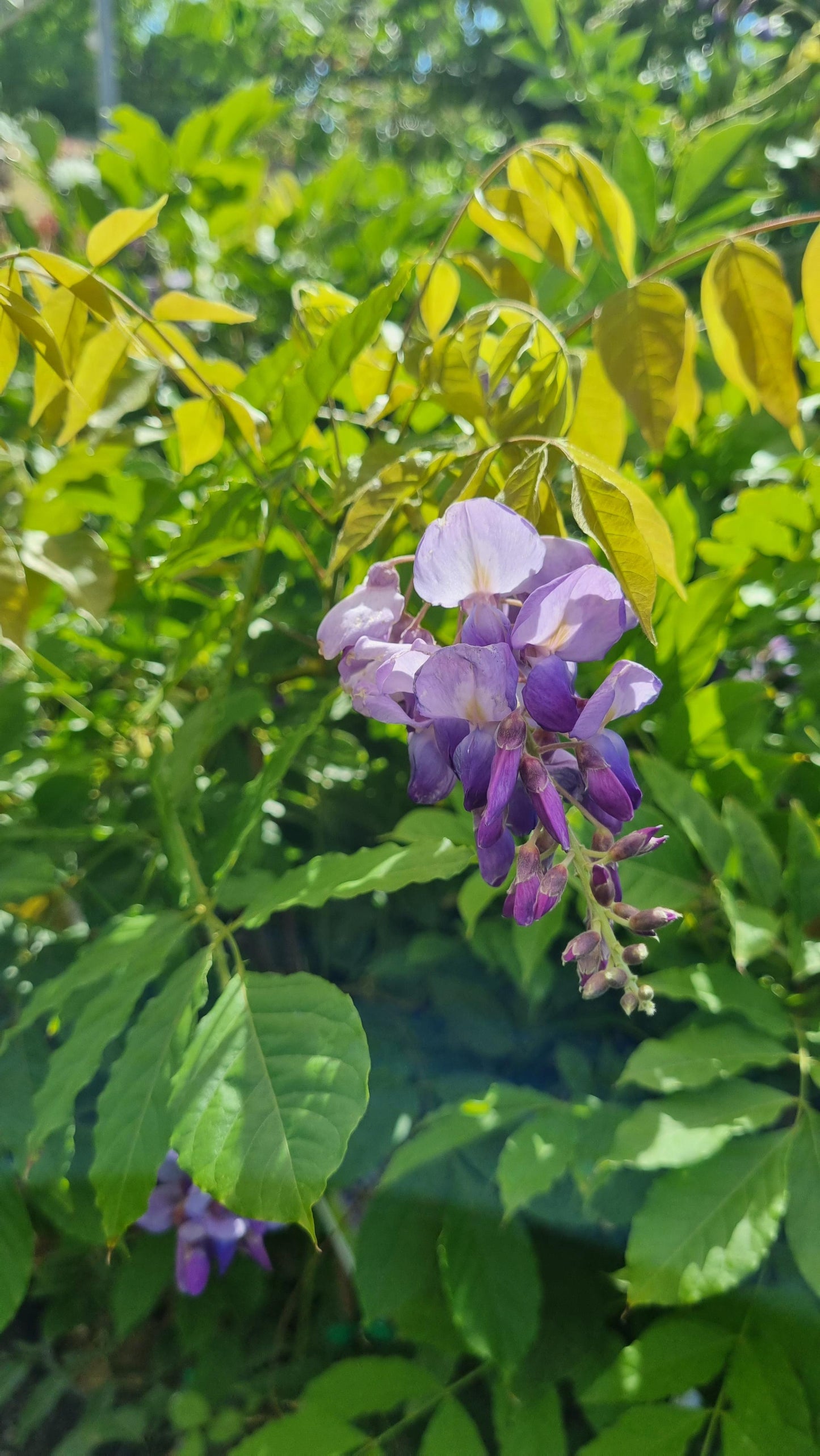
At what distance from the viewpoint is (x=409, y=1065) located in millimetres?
995

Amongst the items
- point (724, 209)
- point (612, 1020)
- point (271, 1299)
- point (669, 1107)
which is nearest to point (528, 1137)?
point (669, 1107)

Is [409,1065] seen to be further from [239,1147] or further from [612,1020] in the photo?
[239,1147]

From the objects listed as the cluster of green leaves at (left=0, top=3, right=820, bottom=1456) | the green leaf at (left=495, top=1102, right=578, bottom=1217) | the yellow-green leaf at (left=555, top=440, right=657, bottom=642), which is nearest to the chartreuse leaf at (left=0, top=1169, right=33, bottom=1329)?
the cluster of green leaves at (left=0, top=3, right=820, bottom=1456)

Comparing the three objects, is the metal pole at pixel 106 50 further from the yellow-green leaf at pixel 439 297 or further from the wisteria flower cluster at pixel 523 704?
the wisteria flower cluster at pixel 523 704

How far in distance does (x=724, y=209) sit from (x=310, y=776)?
81cm

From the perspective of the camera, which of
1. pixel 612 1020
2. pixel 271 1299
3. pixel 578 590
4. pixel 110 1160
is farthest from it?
pixel 271 1299

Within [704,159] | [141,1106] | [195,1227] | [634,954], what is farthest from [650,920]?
[704,159]

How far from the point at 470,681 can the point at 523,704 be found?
0.13 ft

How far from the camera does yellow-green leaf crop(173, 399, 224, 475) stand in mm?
795

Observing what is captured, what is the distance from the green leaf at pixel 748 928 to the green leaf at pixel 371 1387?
0.49 metres

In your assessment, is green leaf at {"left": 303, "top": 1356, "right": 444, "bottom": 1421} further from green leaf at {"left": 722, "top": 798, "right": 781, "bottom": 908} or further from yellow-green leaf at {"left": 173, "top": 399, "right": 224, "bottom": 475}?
yellow-green leaf at {"left": 173, "top": 399, "right": 224, "bottom": 475}

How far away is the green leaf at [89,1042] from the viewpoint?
0.67 m

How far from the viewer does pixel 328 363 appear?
69 cm

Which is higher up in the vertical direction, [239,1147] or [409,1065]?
[239,1147]
